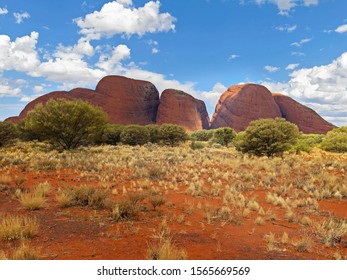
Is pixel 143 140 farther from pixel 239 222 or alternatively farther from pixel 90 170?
pixel 239 222

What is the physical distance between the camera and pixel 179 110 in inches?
4493

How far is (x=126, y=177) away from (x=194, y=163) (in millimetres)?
7611

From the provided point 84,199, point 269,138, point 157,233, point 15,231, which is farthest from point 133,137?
point 15,231

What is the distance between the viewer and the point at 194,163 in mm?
21625

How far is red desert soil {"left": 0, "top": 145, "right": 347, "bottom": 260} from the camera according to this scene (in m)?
5.80

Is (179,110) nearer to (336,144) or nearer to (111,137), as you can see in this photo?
(111,137)

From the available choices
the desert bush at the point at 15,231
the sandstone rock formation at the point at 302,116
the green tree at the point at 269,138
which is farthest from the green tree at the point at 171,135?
the sandstone rock formation at the point at 302,116

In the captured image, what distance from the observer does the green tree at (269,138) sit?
2731 cm

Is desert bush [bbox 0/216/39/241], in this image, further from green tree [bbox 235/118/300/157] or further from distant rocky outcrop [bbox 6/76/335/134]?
distant rocky outcrop [bbox 6/76/335/134]

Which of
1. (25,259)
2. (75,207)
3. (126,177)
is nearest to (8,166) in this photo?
(126,177)

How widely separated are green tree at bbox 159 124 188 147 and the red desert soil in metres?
39.3

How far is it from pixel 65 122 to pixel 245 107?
90.5 meters

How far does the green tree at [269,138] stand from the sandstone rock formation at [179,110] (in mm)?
82034

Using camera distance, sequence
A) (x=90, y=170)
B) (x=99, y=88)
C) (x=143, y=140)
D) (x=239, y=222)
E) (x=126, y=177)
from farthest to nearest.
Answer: (x=99, y=88)
(x=143, y=140)
(x=90, y=170)
(x=126, y=177)
(x=239, y=222)
